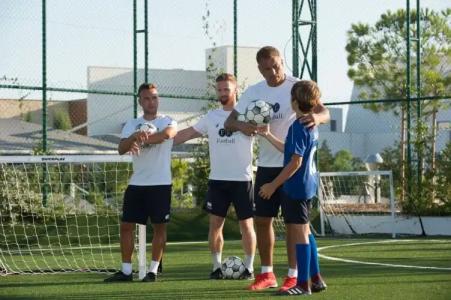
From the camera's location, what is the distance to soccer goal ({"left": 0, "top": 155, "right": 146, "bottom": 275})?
40.7 feet

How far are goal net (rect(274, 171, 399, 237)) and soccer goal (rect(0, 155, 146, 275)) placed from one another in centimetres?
311

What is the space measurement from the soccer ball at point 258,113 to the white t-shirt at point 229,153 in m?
0.91

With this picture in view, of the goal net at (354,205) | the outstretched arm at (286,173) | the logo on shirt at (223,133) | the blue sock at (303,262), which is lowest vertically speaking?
the goal net at (354,205)

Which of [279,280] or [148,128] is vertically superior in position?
[148,128]

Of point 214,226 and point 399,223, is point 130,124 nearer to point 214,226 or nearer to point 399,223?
point 214,226

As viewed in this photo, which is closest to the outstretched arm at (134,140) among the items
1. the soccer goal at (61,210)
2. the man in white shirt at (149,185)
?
the man in white shirt at (149,185)

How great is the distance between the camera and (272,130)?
816cm

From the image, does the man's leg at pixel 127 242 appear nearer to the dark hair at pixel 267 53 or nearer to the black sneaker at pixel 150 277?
the black sneaker at pixel 150 277

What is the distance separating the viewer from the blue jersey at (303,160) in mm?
7414

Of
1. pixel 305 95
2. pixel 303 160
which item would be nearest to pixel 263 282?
pixel 303 160

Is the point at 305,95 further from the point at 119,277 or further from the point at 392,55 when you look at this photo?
the point at 392,55

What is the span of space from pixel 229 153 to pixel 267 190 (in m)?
1.44

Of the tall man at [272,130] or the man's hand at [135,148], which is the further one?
the man's hand at [135,148]

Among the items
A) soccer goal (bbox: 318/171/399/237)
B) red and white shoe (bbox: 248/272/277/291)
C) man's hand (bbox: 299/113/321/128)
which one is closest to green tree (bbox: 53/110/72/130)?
soccer goal (bbox: 318/171/399/237)
